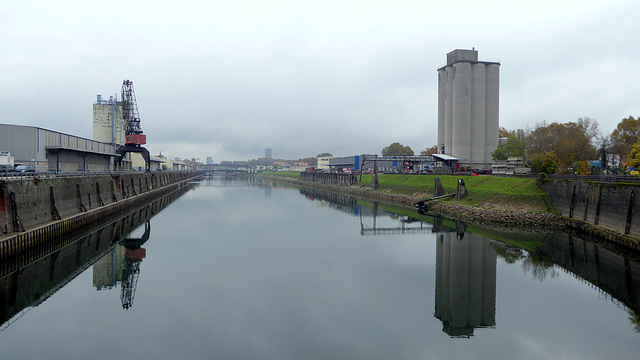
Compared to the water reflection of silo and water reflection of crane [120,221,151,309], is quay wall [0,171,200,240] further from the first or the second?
the water reflection of silo

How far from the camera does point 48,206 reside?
74.2 feet

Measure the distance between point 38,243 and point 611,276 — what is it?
3017 centimetres

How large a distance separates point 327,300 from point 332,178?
79315 mm

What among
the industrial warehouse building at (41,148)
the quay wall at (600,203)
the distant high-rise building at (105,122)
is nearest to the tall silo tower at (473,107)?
the quay wall at (600,203)

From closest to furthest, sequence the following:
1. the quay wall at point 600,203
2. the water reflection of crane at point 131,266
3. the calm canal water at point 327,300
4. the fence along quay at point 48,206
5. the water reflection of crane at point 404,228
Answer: the calm canal water at point 327,300, the water reflection of crane at point 131,266, the fence along quay at point 48,206, the quay wall at point 600,203, the water reflection of crane at point 404,228

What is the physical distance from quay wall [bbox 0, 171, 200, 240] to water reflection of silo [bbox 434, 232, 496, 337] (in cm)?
2086

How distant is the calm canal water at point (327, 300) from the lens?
437 inches

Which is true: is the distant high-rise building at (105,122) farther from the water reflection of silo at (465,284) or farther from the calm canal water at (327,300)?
the water reflection of silo at (465,284)

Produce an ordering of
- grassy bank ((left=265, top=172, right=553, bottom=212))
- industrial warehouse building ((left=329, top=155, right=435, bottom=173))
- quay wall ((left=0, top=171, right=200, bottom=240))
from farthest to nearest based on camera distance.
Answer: industrial warehouse building ((left=329, top=155, right=435, bottom=173)), grassy bank ((left=265, top=172, right=553, bottom=212)), quay wall ((left=0, top=171, right=200, bottom=240))

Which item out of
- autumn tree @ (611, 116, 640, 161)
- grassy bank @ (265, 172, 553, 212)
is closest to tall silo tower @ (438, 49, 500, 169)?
autumn tree @ (611, 116, 640, 161)

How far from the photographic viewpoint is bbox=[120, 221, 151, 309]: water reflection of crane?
1561cm

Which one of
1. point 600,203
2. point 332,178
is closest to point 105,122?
point 332,178

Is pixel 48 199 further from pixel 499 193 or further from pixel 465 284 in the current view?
pixel 499 193

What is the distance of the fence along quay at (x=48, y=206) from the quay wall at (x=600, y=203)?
109ft
